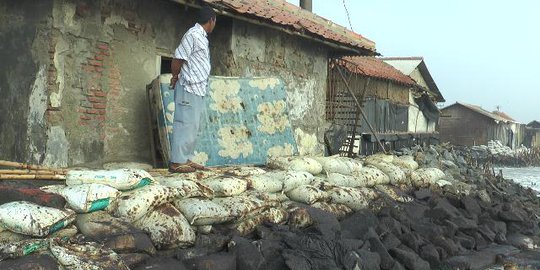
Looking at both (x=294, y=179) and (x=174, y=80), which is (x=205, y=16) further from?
(x=294, y=179)

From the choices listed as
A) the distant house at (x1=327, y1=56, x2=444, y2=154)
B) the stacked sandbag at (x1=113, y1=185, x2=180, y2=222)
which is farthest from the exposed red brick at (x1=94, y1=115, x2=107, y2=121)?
the distant house at (x1=327, y1=56, x2=444, y2=154)

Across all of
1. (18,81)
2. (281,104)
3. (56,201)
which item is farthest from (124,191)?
(281,104)

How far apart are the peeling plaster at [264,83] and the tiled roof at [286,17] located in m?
0.86

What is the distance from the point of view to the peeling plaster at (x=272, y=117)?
6727 millimetres

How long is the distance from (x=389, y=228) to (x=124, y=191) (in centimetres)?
304

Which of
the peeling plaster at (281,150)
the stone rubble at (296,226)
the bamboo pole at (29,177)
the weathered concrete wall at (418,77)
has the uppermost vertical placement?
the weathered concrete wall at (418,77)

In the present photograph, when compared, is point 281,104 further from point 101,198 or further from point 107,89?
point 101,198

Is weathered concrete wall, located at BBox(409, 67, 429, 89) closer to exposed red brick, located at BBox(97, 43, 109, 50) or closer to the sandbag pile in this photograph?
the sandbag pile

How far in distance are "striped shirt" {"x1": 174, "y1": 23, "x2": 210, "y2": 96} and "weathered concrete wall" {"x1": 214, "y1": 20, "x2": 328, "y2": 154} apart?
7.41 ft

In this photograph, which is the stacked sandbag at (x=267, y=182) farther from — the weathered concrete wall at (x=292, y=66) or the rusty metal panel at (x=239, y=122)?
the weathered concrete wall at (x=292, y=66)

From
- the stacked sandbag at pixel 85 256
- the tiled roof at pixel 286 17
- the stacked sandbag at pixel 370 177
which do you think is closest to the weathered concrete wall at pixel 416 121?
the tiled roof at pixel 286 17

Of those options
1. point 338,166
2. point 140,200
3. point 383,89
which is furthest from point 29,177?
point 383,89

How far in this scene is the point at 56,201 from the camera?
325 centimetres

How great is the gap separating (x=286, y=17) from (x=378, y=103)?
423 inches
